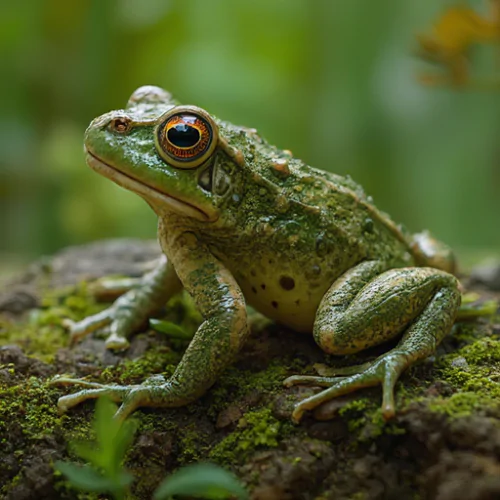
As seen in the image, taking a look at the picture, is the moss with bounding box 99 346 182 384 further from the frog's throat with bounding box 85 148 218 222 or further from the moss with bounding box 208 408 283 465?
the frog's throat with bounding box 85 148 218 222

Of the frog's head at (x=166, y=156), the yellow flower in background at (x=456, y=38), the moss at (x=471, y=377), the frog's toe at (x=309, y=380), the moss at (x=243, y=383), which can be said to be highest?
the yellow flower in background at (x=456, y=38)

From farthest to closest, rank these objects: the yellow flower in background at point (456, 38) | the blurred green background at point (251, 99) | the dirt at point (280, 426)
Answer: the blurred green background at point (251, 99) < the yellow flower in background at point (456, 38) < the dirt at point (280, 426)

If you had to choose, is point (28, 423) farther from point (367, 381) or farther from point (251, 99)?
point (251, 99)

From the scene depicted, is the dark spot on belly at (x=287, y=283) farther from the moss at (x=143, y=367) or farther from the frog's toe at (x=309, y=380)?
the moss at (x=143, y=367)

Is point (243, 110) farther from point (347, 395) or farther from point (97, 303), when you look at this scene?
point (347, 395)

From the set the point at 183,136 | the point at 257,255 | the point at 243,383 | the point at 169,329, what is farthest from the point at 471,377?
the point at 183,136

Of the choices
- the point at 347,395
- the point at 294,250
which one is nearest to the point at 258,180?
the point at 294,250

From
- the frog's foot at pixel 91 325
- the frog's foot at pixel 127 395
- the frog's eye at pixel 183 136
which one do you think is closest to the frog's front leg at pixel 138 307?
the frog's foot at pixel 91 325
